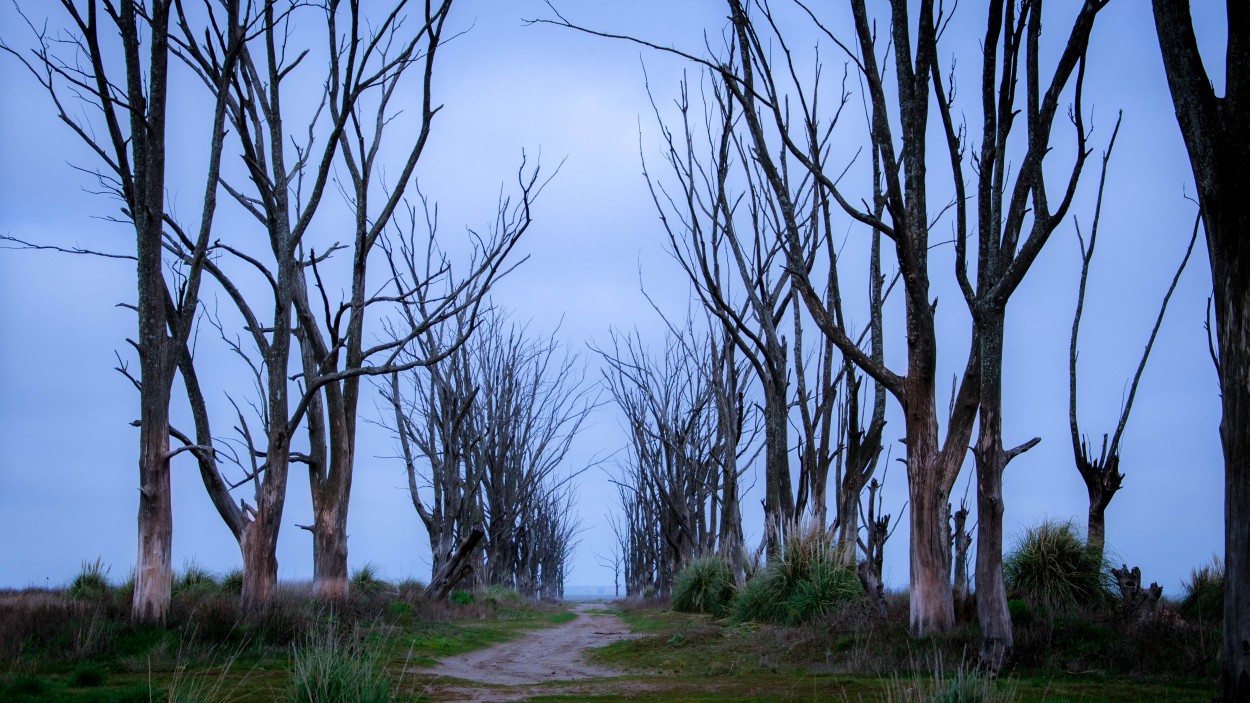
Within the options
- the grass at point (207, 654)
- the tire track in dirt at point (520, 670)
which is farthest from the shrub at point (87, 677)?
the tire track in dirt at point (520, 670)

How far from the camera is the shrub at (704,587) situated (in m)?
15.1

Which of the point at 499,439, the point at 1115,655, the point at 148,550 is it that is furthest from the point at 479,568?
the point at 1115,655

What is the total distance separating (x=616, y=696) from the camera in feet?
18.3

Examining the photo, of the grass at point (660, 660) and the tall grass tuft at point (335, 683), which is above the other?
the tall grass tuft at point (335, 683)

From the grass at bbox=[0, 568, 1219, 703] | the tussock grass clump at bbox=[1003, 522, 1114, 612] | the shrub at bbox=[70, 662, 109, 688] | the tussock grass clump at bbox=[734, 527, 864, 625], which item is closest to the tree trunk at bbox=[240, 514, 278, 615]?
the grass at bbox=[0, 568, 1219, 703]

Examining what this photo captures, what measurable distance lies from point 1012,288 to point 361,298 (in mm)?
8103

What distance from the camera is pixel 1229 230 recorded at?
452 cm

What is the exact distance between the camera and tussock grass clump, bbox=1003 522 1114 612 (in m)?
9.93

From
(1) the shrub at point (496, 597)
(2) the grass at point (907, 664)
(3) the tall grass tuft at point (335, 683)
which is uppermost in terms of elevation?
(3) the tall grass tuft at point (335, 683)

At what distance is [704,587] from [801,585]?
5374 mm

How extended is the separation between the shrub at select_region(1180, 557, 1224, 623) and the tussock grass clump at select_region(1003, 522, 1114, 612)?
766 mm

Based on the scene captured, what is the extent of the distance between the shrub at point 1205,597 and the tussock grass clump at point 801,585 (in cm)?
324

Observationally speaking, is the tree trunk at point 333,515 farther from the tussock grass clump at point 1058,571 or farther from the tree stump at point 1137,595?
the tree stump at point 1137,595

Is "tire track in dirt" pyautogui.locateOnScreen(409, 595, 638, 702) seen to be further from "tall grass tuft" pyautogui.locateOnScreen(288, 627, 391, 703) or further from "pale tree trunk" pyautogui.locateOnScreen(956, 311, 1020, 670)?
"pale tree trunk" pyautogui.locateOnScreen(956, 311, 1020, 670)
